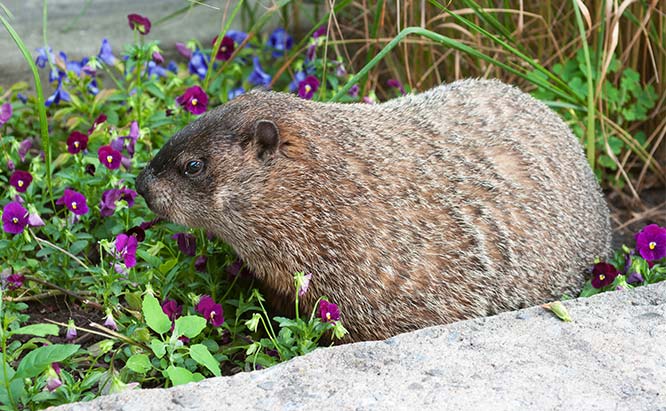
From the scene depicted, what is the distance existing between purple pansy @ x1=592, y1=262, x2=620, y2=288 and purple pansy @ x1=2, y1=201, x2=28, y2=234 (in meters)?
2.43

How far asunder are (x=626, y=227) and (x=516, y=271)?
1.58 meters

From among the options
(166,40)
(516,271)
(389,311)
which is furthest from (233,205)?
(166,40)

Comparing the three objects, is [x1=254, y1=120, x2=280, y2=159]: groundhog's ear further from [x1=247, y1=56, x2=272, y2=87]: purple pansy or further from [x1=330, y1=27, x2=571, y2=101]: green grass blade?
[x1=247, y1=56, x2=272, y2=87]: purple pansy

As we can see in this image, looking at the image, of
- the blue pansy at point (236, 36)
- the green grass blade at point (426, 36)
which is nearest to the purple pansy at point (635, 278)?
the green grass blade at point (426, 36)

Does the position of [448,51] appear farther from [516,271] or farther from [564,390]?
[564,390]

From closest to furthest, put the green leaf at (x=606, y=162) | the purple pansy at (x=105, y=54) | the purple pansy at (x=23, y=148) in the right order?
the purple pansy at (x=23, y=148), the purple pansy at (x=105, y=54), the green leaf at (x=606, y=162)

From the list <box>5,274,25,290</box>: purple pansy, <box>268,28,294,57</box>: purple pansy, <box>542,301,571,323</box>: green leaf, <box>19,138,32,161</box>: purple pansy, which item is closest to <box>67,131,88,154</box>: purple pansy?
<box>19,138,32,161</box>: purple pansy

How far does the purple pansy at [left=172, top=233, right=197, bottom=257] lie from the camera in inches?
157

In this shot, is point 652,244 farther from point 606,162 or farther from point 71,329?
point 71,329

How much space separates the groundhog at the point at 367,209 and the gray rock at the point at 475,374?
1.59 feet

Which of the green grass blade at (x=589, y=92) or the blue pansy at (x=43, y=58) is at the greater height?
the blue pansy at (x=43, y=58)

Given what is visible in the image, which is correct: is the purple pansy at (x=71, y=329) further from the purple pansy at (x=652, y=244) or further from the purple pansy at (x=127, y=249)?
the purple pansy at (x=652, y=244)

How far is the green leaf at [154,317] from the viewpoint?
10.3ft

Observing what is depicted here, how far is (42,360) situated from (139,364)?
34cm
